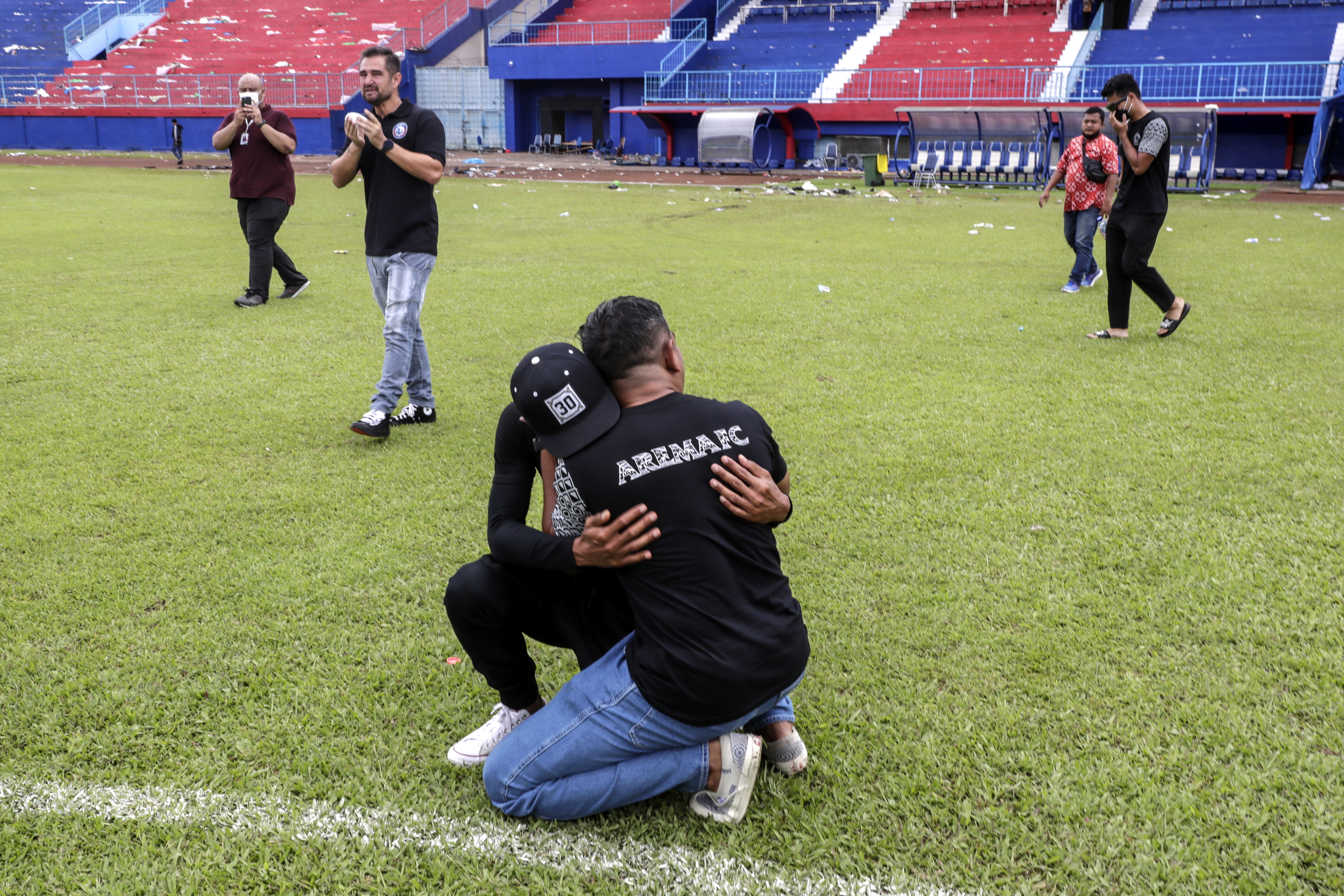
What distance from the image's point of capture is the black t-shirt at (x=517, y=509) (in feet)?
8.50

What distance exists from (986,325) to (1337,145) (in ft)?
74.8

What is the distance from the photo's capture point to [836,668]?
3.37 m

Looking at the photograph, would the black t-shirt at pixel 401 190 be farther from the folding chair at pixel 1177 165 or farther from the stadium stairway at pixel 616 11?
the stadium stairway at pixel 616 11

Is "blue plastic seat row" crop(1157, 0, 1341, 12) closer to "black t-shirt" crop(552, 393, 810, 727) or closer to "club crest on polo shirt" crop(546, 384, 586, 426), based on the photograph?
"black t-shirt" crop(552, 393, 810, 727)

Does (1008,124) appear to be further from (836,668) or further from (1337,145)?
(836,668)

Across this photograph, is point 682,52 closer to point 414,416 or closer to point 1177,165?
point 1177,165

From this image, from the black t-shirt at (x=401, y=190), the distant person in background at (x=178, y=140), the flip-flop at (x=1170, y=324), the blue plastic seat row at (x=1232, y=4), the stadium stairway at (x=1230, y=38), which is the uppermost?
the blue plastic seat row at (x=1232, y=4)

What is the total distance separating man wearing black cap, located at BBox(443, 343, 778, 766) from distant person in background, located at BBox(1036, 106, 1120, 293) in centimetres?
793

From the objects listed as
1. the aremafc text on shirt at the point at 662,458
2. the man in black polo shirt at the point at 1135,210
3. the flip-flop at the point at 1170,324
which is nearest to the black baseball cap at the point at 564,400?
the aremafc text on shirt at the point at 662,458

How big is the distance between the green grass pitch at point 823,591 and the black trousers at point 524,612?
13.7 inches

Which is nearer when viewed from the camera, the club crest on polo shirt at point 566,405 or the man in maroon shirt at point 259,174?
the club crest on polo shirt at point 566,405

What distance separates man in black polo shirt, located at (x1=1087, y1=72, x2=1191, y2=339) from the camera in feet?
24.0

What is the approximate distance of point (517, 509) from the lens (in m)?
2.79

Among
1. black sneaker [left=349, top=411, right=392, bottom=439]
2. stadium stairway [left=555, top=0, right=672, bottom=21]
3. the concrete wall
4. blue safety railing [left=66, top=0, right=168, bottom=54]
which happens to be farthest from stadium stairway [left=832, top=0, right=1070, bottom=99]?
blue safety railing [left=66, top=0, right=168, bottom=54]
